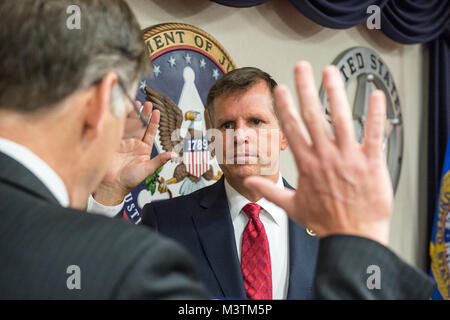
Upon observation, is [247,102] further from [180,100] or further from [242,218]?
[180,100]

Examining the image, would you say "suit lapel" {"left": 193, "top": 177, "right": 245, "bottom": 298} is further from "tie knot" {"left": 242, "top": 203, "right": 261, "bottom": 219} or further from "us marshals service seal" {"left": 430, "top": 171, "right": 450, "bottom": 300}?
"us marshals service seal" {"left": 430, "top": 171, "right": 450, "bottom": 300}

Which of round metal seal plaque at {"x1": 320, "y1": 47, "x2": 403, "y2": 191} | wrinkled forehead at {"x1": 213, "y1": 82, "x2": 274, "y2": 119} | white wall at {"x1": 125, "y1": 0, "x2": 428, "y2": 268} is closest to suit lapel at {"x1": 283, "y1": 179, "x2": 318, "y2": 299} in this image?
wrinkled forehead at {"x1": 213, "y1": 82, "x2": 274, "y2": 119}

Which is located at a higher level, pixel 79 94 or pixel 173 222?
pixel 79 94

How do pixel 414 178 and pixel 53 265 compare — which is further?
pixel 414 178

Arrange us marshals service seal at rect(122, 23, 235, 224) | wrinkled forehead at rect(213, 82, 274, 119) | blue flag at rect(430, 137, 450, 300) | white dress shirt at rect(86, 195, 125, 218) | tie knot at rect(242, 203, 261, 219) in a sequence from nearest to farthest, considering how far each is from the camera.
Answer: white dress shirt at rect(86, 195, 125, 218), tie knot at rect(242, 203, 261, 219), wrinkled forehead at rect(213, 82, 274, 119), us marshals service seal at rect(122, 23, 235, 224), blue flag at rect(430, 137, 450, 300)

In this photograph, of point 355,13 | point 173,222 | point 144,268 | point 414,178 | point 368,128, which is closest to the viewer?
point 144,268

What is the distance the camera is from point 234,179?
1991mm

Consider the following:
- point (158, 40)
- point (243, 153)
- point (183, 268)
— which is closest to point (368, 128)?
point (183, 268)

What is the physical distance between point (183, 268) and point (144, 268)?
0.07m

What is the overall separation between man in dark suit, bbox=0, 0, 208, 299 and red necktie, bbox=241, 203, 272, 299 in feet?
3.40

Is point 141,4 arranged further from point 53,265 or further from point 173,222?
point 53,265

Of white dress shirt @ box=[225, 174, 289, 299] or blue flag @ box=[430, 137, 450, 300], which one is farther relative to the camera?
blue flag @ box=[430, 137, 450, 300]

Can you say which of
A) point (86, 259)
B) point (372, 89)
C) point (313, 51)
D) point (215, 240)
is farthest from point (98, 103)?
point (372, 89)

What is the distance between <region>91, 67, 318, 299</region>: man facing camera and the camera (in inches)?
70.8
